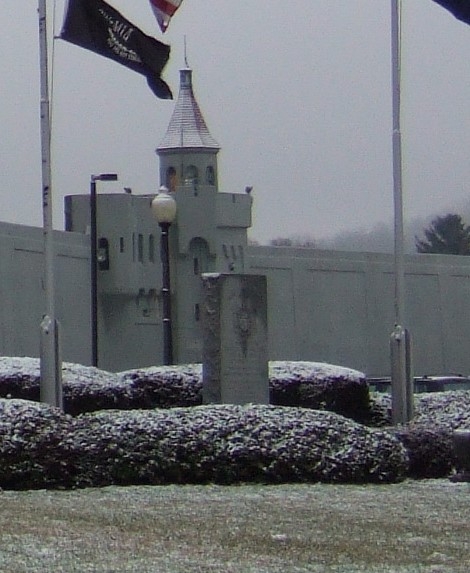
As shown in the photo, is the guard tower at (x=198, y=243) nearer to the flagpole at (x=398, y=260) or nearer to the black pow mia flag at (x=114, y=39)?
the flagpole at (x=398, y=260)

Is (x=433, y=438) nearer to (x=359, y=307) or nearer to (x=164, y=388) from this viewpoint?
(x=164, y=388)

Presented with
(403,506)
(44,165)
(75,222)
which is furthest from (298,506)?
(75,222)

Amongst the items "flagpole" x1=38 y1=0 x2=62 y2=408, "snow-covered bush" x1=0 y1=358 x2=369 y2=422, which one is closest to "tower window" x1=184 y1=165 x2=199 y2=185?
"snow-covered bush" x1=0 y1=358 x2=369 y2=422

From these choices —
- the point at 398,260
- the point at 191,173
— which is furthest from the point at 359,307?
the point at 398,260

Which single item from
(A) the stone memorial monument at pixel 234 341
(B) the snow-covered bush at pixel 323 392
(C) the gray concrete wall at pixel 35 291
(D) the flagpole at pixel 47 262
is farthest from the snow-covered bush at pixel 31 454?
(C) the gray concrete wall at pixel 35 291

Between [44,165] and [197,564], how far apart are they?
385 inches

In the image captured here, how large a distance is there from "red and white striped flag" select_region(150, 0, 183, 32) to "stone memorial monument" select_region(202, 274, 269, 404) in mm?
2999

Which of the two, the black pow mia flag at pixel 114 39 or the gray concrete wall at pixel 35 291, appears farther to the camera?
the gray concrete wall at pixel 35 291

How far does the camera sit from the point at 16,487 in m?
12.5

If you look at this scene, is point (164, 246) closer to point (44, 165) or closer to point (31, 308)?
point (44, 165)

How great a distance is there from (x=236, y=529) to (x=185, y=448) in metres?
3.25

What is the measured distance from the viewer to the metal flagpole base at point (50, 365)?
16.8m

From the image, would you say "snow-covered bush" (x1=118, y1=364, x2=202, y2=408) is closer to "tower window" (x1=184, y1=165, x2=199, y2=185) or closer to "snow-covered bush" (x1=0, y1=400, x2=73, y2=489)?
"snow-covered bush" (x1=0, y1=400, x2=73, y2=489)

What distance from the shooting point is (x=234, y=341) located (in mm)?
17328
